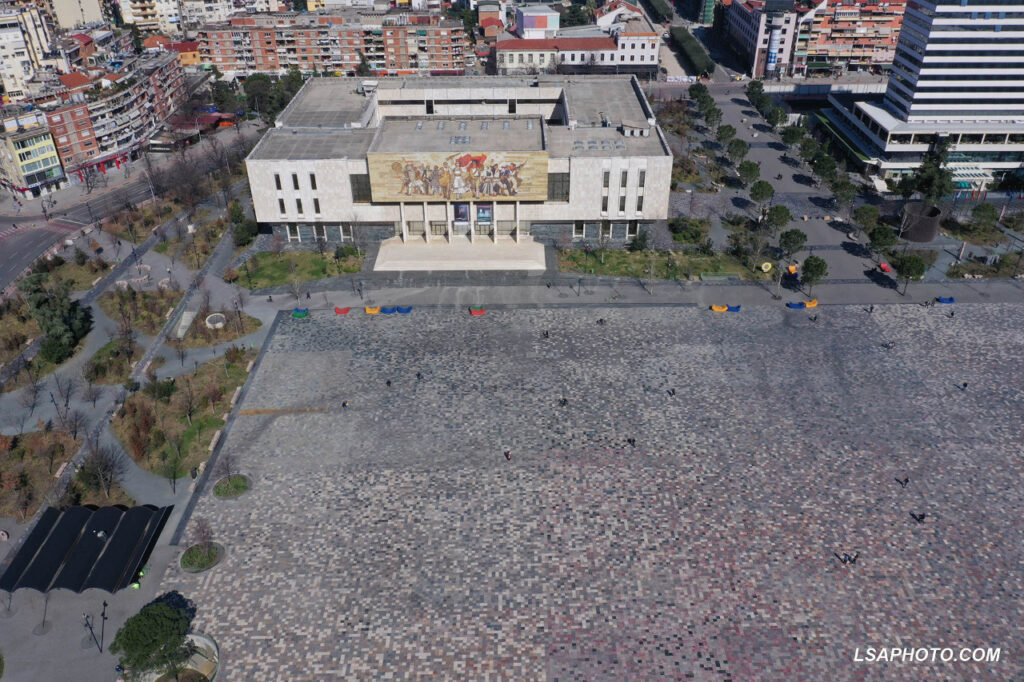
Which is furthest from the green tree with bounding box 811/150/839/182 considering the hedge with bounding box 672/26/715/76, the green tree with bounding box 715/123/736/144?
the hedge with bounding box 672/26/715/76

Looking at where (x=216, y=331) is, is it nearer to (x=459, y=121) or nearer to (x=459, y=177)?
(x=459, y=177)

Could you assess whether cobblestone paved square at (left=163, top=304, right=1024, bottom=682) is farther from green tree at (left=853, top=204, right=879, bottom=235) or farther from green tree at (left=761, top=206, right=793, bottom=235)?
green tree at (left=853, top=204, right=879, bottom=235)

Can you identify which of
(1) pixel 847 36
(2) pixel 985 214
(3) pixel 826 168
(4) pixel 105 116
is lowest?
(2) pixel 985 214

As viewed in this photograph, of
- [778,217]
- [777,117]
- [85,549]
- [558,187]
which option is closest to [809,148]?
[777,117]

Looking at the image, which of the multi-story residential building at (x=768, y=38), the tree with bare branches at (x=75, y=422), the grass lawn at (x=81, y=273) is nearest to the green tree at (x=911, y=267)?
the tree with bare branches at (x=75, y=422)

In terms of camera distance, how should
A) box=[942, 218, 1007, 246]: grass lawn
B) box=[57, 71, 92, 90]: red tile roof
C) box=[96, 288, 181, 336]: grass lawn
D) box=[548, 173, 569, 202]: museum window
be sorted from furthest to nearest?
1. box=[57, 71, 92, 90]: red tile roof
2. box=[942, 218, 1007, 246]: grass lawn
3. box=[548, 173, 569, 202]: museum window
4. box=[96, 288, 181, 336]: grass lawn
